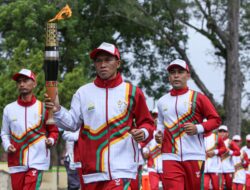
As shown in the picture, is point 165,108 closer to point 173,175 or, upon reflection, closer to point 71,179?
point 173,175

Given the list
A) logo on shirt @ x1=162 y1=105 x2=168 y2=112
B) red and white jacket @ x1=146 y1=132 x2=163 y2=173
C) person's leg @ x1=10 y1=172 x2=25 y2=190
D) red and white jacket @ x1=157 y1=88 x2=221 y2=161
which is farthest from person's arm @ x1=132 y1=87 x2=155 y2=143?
red and white jacket @ x1=146 y1=132 x2=163 y2=173

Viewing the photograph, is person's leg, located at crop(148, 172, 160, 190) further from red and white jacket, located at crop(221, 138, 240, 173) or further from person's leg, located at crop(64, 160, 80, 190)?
red and white jacket, located at crop(221, 138, 240, 173)

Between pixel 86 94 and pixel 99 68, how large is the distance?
291 millimetres

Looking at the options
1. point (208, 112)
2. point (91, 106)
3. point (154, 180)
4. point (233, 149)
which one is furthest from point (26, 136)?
point (233, 149)

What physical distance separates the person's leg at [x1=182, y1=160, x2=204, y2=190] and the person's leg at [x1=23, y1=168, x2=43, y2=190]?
205 centimetres

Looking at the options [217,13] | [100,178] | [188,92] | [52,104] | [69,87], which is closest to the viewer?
[52,104]

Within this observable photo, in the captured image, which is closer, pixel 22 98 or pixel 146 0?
pixel 22 98

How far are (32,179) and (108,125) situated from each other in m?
3.52

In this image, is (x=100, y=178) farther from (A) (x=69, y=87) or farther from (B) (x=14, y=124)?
(A) (x=69, y=87)

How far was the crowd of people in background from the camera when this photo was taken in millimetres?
7211

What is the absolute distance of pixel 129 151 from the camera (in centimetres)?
729

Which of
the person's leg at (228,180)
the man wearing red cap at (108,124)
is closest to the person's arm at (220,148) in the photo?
the person's leg at (228,180)

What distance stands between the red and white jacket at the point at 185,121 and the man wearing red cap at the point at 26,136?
5.38ft

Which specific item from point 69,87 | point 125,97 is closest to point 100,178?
point 125,97
